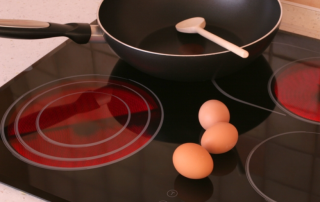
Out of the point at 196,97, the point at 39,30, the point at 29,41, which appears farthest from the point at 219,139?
the point at 29,41

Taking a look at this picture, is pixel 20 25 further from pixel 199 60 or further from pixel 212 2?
pixel 212 2

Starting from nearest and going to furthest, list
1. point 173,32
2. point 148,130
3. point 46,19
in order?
point 148,130 → point 173,32 → point 46,19

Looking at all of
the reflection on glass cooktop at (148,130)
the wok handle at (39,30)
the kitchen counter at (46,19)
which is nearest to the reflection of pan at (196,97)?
the reflection on glass cooktop at (148,130)

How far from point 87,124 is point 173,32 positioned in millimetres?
382

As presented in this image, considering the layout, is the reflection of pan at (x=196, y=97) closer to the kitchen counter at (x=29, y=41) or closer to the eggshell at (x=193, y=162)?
the eggshell at (x=193, y=162)

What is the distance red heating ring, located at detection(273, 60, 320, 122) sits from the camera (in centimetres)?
67

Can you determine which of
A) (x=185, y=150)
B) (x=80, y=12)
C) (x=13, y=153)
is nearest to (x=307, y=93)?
(x=185, y=150)

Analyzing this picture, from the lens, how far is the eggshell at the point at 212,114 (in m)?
0.60

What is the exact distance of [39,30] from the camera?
0.71 metres

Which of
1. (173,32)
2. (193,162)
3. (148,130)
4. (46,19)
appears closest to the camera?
(193,162)

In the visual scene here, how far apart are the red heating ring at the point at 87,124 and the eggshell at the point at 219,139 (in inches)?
4.7

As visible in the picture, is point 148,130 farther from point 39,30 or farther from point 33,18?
point 33,18

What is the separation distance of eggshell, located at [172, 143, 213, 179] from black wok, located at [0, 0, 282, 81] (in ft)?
0.59

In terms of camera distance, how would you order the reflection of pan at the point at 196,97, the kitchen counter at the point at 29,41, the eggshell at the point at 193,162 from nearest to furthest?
the eggshell at the point at 193,162 → the reflection of pan at the point at 196,97 → the kitchen counter at the point at 29,41
